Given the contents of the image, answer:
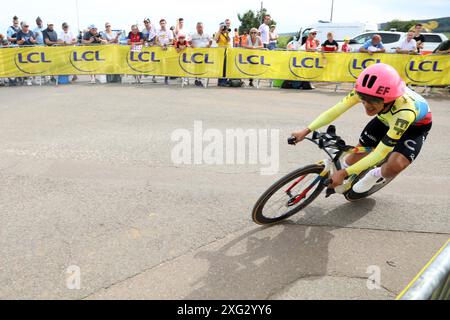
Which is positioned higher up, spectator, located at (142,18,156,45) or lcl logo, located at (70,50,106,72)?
spectator, located at (142,18,156,45)

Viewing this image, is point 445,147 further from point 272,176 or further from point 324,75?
point 324,75

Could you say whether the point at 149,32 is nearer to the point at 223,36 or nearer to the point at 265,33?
the point at 223,36

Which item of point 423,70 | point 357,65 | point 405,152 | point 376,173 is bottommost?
point 376,173

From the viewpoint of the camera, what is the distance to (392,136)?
127 inches

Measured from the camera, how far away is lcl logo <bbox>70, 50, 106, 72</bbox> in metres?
13.2

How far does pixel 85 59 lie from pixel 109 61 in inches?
34.3

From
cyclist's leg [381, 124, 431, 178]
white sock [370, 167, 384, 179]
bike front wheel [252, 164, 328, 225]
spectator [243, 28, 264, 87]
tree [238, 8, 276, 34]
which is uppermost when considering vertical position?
tree [238, 8, 276, 34]

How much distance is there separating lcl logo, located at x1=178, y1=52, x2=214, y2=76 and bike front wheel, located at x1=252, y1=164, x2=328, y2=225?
9.73 metres

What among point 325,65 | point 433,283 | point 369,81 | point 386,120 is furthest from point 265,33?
point 433,283

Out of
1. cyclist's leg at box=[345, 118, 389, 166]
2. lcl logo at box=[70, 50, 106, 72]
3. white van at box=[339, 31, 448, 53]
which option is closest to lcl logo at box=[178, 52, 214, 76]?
lcl logo at box=[70, 50, 106, 72]

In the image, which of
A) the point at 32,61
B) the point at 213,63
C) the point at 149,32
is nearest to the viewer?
the point at 213,63

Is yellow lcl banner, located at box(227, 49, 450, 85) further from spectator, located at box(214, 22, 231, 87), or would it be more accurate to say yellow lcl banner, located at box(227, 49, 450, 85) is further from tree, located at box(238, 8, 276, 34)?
tree, located at box(238, 8, 276, 34)

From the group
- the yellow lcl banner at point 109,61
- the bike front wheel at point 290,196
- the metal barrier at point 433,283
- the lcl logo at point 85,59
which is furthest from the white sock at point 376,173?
the lcl logo at point 85,59
